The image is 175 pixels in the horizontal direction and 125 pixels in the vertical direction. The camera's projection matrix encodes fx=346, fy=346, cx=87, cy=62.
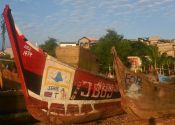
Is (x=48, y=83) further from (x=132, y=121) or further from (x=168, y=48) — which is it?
(x=168, y=48)

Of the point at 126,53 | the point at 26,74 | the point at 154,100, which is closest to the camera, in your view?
the point at 26,74

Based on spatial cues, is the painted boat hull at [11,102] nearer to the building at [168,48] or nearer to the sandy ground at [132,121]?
the sandy ground at [132,121]

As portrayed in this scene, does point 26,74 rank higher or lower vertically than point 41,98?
higher

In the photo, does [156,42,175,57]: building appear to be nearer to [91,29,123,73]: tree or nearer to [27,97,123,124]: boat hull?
[91,29,123,73]: tree

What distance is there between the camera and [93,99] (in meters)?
12.3

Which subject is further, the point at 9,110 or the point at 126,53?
the point at 126,53

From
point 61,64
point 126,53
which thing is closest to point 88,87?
point 61,64

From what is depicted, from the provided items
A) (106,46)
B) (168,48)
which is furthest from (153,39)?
(106,46)

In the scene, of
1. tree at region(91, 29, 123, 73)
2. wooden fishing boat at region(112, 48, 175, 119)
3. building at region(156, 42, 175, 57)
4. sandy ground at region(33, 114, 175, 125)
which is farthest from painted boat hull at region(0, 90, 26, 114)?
building at region(156, 42, 175, 57)

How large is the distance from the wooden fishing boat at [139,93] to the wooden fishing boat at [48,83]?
1.11 meters

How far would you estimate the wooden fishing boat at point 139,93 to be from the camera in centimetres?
1223

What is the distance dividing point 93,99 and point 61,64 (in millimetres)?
1974

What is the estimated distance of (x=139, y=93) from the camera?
12.4 meters

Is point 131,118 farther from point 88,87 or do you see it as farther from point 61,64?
point 61,64
